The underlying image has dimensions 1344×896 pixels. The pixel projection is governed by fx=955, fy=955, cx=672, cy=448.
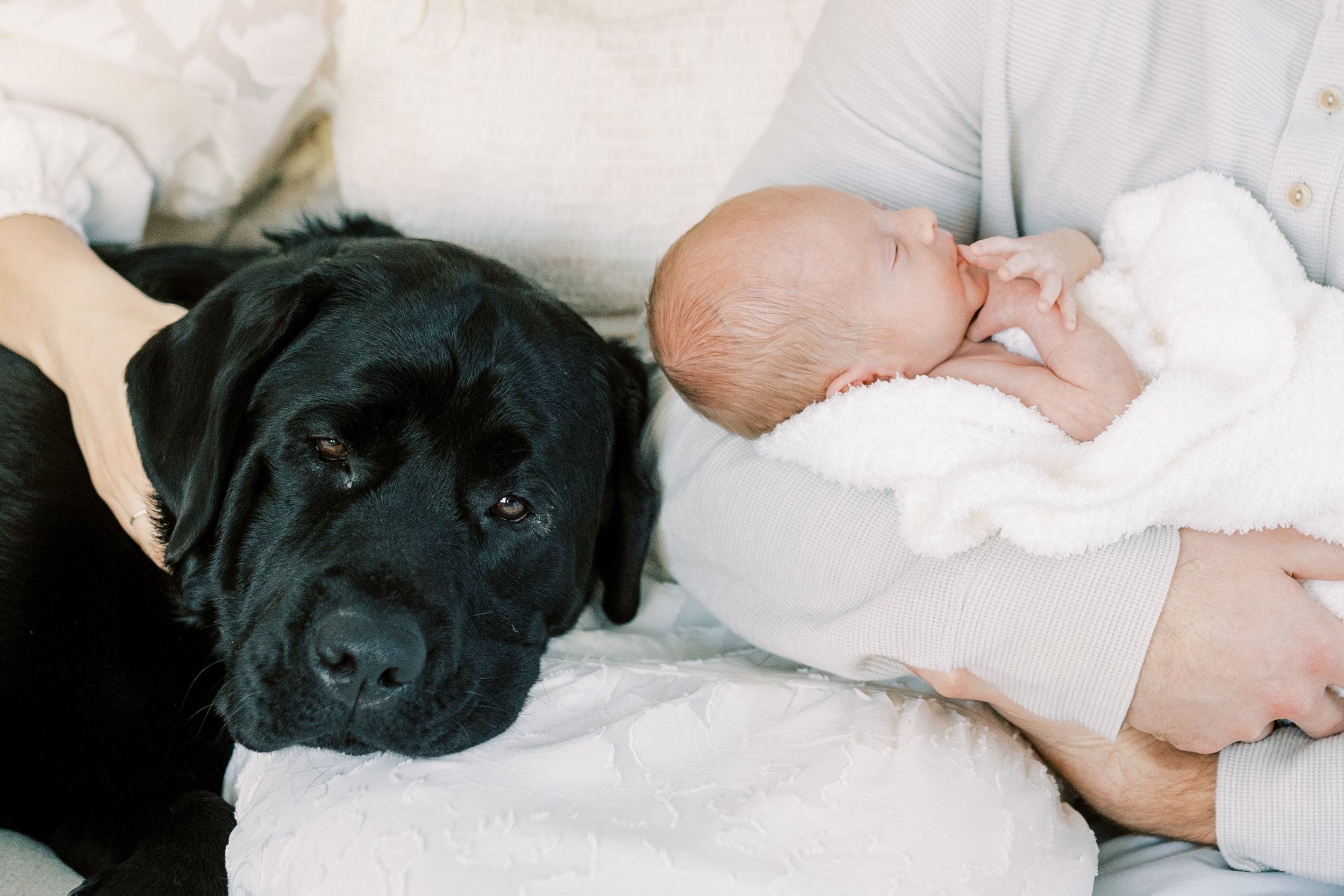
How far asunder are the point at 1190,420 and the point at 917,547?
14.6 inches

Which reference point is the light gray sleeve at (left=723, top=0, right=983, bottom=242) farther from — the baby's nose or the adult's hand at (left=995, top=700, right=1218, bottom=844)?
the adult's hand at (left=995, top=700, right=1218, bottom=844)

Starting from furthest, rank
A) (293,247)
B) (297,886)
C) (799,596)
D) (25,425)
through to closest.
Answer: (293,247) < (25,425) < (799,596) < (297,886)

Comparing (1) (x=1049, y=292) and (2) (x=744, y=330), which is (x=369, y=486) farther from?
(1) (x=1049, y=292)

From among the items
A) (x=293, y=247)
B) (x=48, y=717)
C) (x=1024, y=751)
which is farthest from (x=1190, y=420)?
(x=48, y=717)

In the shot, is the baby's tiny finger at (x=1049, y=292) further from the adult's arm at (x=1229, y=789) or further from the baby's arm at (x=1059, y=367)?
the adult's arm at (x=1229, y=789)

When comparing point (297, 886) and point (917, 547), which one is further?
point (917, 547)

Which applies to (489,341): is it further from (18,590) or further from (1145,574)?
(1145,574)

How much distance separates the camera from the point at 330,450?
1325mm

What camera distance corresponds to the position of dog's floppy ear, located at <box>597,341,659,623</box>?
5.20 ft

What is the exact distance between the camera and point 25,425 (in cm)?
153

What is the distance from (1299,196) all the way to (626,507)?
109 cm

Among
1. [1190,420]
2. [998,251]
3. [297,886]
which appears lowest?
[297,886]

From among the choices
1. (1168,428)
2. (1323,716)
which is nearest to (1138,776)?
(1323,716)

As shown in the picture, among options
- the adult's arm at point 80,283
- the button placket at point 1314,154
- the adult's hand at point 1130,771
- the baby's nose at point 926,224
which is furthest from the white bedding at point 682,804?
the button placket at point 1314,154
